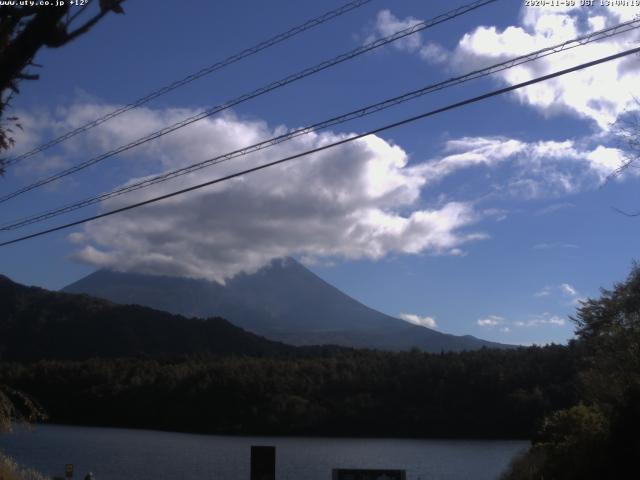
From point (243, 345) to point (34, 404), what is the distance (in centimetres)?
10003

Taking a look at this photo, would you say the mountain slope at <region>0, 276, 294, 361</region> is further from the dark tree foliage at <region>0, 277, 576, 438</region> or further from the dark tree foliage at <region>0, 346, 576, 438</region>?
the dark tree foliage at <region>0, 346, 576, 438</region>

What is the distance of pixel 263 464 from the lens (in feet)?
42.3

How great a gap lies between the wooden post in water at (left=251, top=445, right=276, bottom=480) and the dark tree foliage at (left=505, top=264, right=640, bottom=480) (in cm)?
601

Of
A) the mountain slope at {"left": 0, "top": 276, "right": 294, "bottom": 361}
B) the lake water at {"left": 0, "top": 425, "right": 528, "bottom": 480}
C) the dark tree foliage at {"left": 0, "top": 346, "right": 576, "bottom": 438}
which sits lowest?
the lake water at {"left": 0, "top": 425, "right": 528, "bottom": 480}

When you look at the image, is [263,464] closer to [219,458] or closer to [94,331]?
[219,458]

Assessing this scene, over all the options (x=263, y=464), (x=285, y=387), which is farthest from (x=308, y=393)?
(x=263, y=464)

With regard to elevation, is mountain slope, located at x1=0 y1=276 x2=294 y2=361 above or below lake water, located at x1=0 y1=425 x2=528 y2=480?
above

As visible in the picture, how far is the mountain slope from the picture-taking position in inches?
3878

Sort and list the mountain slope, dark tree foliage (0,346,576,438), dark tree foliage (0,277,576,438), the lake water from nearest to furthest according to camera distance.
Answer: the lake water
dark tree foliage (0,277,576,438)
dark tree foliage (0,346,576,438)
the mountain slope

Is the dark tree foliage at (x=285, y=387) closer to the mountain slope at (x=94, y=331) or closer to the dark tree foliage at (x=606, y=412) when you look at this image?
the mountain slope at (x=94, y=331)

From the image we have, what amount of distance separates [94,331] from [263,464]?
99.6 m

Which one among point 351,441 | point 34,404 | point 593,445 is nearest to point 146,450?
point 351,441

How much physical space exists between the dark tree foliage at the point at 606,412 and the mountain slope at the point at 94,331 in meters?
79.9

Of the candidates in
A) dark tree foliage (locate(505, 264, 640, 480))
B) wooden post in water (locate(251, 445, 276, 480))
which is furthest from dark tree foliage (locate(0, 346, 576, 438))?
wooden post in water (locate(251, 445, 276, 480))
